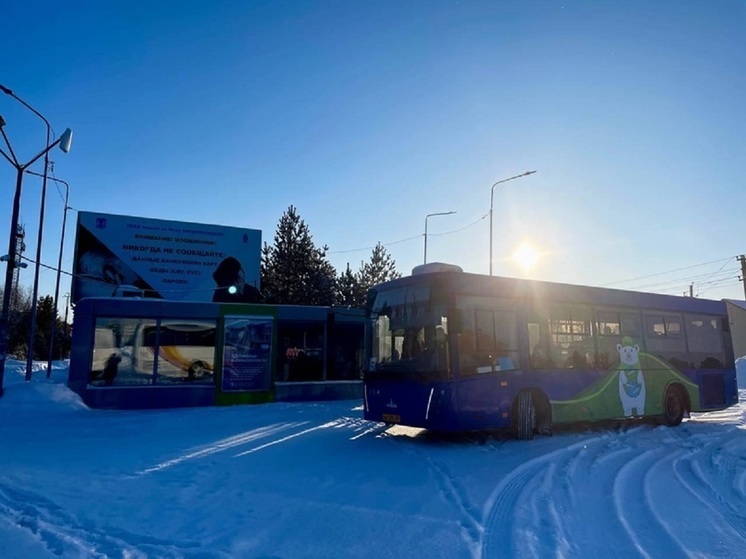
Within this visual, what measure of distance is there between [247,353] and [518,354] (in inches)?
385

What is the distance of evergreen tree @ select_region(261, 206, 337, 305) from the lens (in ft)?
127

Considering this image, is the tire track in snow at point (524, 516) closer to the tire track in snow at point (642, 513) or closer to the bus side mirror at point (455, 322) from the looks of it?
the tire track in snow at point (642, 513)

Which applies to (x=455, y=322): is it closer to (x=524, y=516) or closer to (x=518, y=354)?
(x=518, y=354)

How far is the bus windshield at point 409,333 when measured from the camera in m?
10.6

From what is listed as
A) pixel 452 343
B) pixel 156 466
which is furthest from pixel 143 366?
pixel 452 343

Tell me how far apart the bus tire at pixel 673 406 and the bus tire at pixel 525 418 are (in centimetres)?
520

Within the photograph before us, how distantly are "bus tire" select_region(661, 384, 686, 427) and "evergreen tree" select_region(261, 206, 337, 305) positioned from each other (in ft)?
86.0

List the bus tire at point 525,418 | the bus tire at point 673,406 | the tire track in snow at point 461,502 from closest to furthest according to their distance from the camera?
the tire track in snow at point 461,502
the bus tire at point 525,418
the bus tire at point 673,406

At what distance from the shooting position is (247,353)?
18.3 metres

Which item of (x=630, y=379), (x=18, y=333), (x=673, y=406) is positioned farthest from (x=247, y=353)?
(x=18, y=333)

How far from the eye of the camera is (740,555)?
5.13m

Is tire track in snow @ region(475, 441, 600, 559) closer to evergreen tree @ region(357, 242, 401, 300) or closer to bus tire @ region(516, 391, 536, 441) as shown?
bus tire @ region(516, 391, 536, 441)

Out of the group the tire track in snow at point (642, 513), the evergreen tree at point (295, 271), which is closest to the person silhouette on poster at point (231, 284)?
the evergreen tree at point (295, 271)

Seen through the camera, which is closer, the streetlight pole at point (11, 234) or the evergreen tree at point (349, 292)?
the streetlight pole at point (11, 234)
